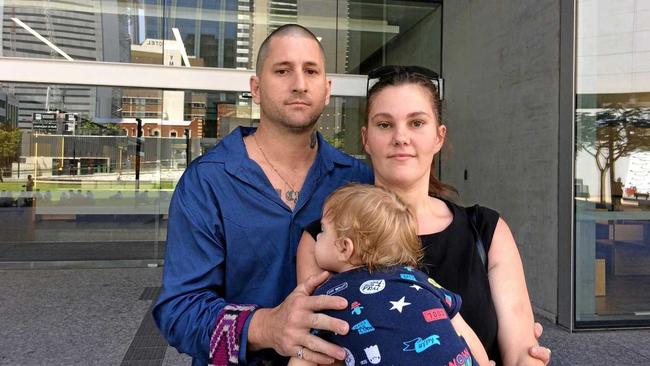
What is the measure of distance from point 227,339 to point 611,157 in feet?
19.5

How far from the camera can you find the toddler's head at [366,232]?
1189mm

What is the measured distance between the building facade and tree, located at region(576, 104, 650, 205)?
2 centimetres

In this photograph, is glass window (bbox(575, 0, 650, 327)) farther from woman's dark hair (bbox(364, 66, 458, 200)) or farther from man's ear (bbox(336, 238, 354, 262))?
man's ear (bbox(336, 238, 354, 262))

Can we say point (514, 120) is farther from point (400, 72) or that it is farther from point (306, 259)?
point (306, 259)

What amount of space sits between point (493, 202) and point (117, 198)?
286 inches

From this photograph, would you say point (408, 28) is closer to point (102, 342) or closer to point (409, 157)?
point (102, 342)

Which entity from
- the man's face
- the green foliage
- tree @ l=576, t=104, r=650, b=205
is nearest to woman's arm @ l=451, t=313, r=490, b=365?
the man's face

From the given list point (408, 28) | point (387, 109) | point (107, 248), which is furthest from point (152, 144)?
point (387, 109)

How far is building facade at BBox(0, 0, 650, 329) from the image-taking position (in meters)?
5.87

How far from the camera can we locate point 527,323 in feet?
4.52

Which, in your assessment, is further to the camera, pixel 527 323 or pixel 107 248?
pixel 107 248

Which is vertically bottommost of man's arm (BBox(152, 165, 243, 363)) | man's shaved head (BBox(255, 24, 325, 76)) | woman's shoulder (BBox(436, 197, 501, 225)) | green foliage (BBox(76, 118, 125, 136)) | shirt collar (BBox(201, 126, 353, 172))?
man's arm (BBox(152, 165, 243, 363))

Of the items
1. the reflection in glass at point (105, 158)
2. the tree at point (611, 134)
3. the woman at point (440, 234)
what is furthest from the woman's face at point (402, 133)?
the reflection in glass at point (105, 158)

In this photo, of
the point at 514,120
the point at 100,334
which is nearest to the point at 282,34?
the point at 100,334
